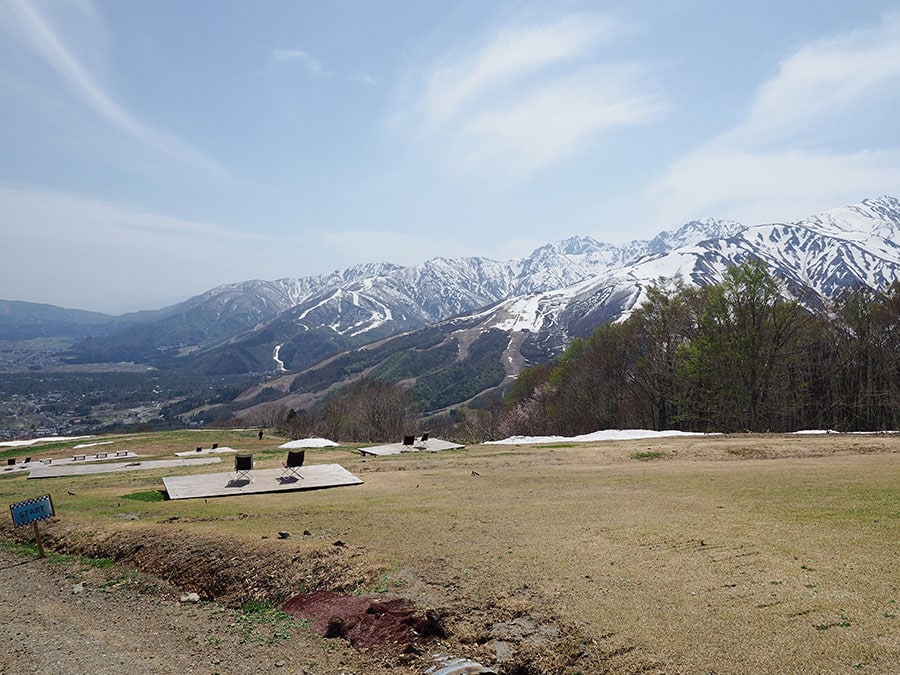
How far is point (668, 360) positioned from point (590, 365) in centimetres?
1348

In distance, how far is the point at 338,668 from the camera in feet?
30.8

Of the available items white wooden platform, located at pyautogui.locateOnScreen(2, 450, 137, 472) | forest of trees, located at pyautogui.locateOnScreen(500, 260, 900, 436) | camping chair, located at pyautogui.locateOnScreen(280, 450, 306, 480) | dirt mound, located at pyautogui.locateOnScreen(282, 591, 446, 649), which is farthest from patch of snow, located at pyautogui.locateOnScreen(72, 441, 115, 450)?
forest of trees, located at pyautogui.locateOnScreen(500, 260, 900, 436)

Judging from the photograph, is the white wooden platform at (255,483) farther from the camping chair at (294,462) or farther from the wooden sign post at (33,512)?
the wooden sign post at (33,512)

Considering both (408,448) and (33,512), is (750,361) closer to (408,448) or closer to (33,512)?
(408,448)

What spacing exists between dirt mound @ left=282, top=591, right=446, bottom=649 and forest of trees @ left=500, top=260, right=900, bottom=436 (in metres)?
44.9

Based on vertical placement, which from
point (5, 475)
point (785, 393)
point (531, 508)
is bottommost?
point (5, 475)

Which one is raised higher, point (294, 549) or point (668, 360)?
point (668, 360)

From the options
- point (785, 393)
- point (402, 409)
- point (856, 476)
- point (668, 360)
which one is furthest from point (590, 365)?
point (856, 476)

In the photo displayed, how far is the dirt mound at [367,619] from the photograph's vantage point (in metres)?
9.91

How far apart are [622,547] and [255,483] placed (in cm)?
1809

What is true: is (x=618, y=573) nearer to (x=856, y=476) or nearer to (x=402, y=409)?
(x=856, y=476)

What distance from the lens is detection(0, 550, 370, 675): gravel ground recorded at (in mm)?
9727

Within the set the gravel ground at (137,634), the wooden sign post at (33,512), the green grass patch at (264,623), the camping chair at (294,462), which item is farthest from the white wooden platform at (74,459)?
the green grass patch at (264,623)

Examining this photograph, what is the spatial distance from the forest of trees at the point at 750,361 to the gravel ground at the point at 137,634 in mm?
46306
